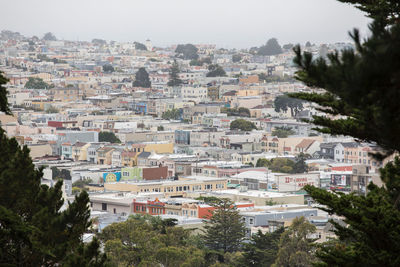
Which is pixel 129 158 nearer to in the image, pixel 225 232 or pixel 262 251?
pixel 225 232

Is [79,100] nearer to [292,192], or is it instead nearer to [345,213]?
[292,192]

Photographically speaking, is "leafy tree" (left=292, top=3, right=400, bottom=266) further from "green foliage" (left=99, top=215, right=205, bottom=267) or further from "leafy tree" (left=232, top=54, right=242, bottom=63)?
"leafy tree" (left=232, top=54, right=242, bottom=63)

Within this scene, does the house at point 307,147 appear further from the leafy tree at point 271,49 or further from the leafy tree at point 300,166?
the leafy tree at point 271,49

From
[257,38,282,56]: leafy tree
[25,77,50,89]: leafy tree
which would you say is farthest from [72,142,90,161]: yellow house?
[257,38,282,56]: leafy tree

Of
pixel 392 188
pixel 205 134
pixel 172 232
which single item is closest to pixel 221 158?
pixel 205 134

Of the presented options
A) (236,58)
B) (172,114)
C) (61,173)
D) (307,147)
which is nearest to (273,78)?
(236,58)

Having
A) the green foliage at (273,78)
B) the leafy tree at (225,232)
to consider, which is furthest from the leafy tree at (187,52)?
the leafy tree at (225,232)
